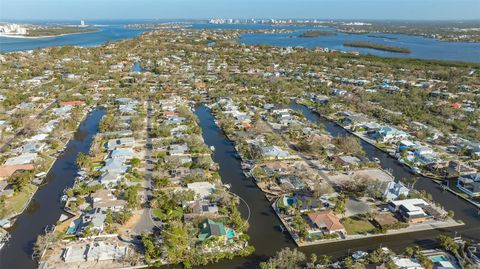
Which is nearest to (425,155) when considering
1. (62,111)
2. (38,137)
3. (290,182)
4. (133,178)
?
(290,182)

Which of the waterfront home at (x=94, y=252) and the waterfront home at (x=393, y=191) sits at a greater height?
the waterfront home at (x=393, y=191)

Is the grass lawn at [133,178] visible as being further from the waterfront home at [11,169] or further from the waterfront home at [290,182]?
the waterfront home at [290,182]

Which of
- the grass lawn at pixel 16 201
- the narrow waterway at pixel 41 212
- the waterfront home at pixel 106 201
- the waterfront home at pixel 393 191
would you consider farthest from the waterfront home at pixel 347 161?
the grass lawn at pixel 16 201

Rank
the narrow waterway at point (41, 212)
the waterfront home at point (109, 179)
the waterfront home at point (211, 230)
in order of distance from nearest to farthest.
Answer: the narrow waterway at point (41, 212), the waterfront home at point (211, 230), the waterfront home at point (109, 179)

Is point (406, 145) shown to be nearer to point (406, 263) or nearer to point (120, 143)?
point (406, 263)

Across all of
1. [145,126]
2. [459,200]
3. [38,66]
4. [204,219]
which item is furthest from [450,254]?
[38,66]

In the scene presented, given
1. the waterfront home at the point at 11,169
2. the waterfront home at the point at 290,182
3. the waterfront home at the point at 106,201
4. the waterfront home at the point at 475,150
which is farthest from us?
the waterfront home at the point at 475,150

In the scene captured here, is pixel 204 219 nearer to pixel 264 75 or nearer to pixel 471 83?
pixel 264 75
